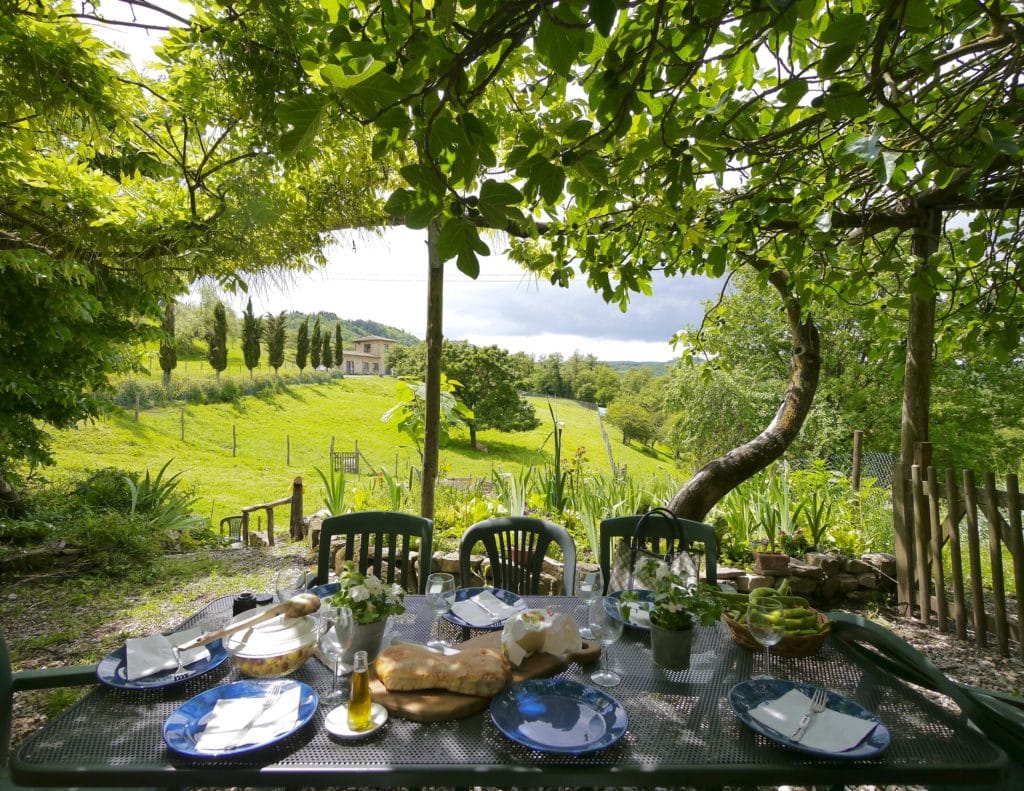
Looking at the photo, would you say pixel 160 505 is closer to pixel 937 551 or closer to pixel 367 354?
pixel 937 551

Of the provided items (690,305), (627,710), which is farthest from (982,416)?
(627,710)

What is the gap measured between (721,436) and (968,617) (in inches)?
567

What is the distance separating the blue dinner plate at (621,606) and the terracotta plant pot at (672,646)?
0.43ft

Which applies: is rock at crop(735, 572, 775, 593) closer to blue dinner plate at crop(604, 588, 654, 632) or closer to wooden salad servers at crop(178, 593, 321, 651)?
blue dinner plate at crop(604, 588, 654, 632)

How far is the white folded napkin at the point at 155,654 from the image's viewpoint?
1.31m

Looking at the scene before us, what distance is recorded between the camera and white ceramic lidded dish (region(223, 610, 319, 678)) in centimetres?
135

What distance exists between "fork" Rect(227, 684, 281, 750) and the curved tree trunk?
9.17ft

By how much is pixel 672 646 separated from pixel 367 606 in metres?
0.84

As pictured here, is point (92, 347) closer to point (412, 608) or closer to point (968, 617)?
point (412, 608)

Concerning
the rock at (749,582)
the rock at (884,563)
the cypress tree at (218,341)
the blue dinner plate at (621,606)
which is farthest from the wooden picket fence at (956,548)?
the cypress tree at (218,341)

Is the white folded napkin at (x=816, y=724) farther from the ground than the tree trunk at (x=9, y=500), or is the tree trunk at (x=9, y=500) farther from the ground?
the white folded napkin at (x=816, y=724)

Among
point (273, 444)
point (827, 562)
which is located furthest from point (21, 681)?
point (273, 444)

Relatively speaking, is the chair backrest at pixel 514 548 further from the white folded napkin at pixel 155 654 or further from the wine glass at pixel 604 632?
the white folded napkin at pixel 155 654

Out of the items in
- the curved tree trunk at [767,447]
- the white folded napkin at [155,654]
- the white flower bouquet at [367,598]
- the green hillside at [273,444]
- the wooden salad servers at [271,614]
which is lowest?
the green hillside at [273,444]
